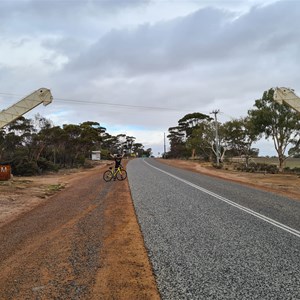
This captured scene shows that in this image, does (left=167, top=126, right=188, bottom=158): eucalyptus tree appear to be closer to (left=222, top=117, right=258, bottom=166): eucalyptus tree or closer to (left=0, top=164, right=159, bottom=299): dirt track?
(left=222, top=117, right=258, bottom=166): eucalyptus tree

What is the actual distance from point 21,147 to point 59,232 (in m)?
30.5

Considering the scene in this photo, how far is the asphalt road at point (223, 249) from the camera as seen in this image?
4288 mm

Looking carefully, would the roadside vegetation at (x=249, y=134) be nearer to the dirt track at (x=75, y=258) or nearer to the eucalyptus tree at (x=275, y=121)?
the eucalyptus tree at (x=275, y=121)

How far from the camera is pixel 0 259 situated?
5.90 m

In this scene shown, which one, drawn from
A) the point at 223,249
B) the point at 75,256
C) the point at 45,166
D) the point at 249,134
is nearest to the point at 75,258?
the point at 75,256

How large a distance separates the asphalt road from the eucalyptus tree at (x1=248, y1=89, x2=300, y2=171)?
25.0m

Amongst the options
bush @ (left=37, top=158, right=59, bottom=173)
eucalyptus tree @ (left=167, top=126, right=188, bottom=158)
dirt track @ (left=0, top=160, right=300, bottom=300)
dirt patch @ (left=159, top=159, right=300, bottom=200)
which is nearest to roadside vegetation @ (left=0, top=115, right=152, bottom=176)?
bush @ (left=37, top=158, right=59, bottom=173)

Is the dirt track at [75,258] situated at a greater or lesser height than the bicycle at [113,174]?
lesser

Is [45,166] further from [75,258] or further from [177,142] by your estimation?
[177,142]

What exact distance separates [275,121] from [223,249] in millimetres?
31302

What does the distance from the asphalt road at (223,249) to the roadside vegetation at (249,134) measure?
24.1m

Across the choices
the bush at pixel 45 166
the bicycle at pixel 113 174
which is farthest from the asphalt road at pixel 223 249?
the bush at pixel 45 166

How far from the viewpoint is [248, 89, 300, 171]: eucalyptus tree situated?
33.7 metres

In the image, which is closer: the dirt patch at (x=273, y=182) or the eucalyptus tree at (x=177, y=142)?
the dirt patch at (x=273, y=182)
